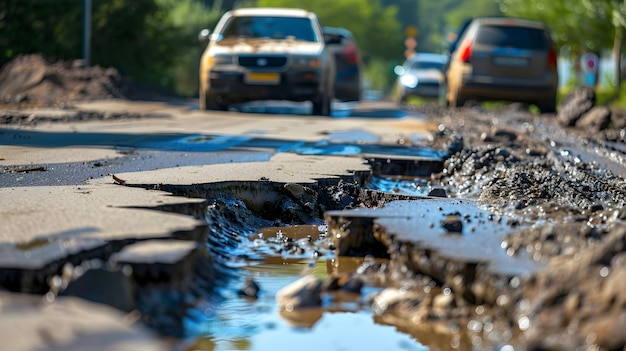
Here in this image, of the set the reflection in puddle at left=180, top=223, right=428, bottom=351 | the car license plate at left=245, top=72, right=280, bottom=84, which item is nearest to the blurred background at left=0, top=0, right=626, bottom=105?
the car license plate at left=245, top=72, right=280, bottom=84

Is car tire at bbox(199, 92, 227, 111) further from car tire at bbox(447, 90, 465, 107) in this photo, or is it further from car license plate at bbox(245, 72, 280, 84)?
car tire at bbox(447, 90, 465, 107)

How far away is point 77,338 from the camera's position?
2871 mm

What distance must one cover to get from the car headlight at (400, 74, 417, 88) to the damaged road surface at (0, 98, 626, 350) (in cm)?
2200

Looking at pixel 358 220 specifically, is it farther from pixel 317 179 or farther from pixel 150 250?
pixel 317 179

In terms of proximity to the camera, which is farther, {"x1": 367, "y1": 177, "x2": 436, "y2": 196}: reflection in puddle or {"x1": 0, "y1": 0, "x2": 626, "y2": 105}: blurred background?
{"x1": 0, "y1": 0, "x2": 626, "y2": 105}: blurred background

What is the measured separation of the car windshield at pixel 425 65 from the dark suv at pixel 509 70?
13739 millimetres

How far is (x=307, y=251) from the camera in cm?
536

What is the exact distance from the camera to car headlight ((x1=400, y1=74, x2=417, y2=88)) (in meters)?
31.0

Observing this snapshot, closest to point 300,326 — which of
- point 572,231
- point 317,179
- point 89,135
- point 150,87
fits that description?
point 572,231

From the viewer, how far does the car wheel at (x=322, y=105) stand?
1606 cm

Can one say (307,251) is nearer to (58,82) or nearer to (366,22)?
(58,82)

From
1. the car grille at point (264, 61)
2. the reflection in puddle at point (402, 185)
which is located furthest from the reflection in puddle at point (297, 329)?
the car grille at point (264, 61)

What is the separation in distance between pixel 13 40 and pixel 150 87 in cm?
333

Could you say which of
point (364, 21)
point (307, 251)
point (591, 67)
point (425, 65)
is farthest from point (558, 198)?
point (364, 21)
